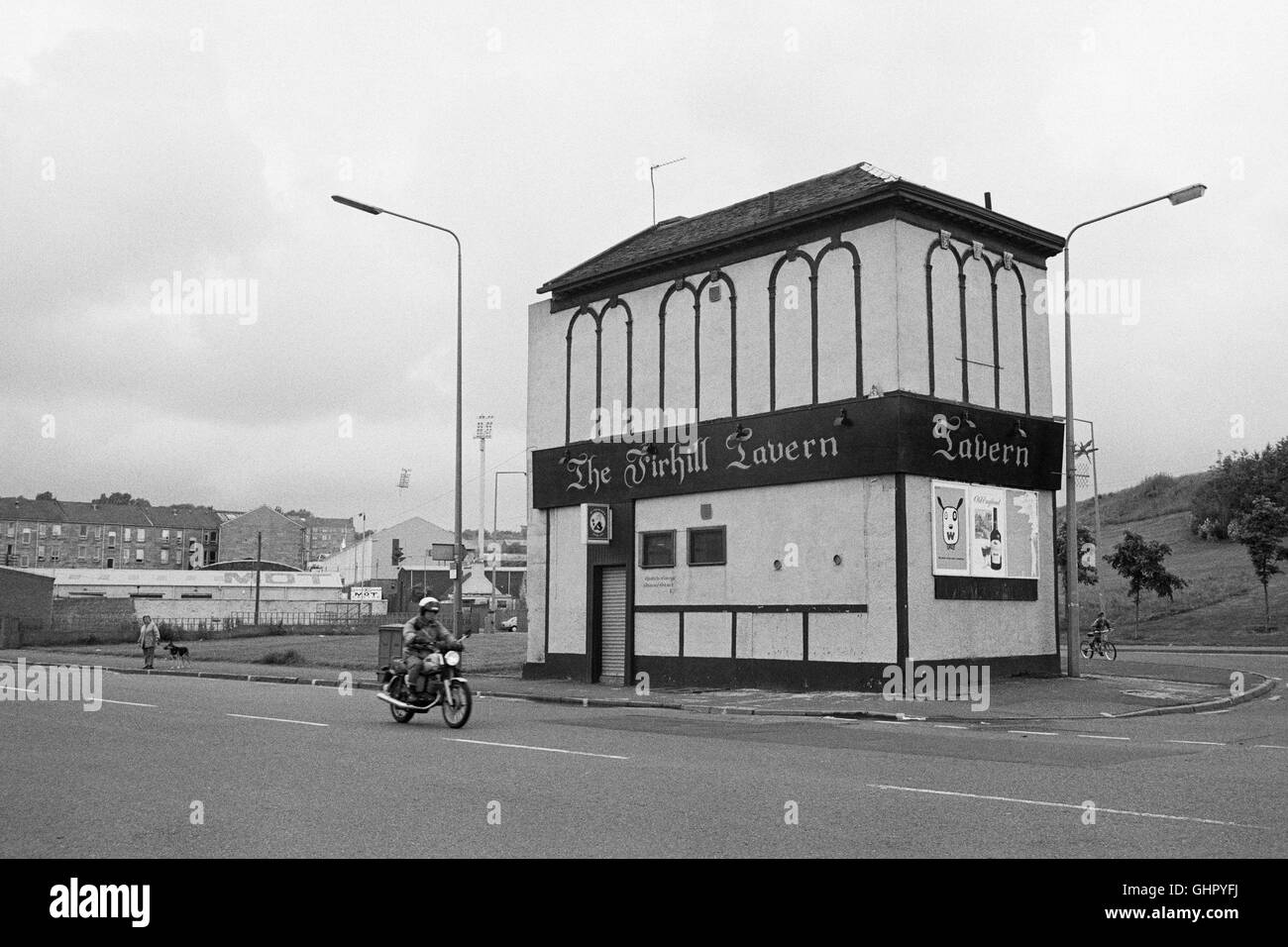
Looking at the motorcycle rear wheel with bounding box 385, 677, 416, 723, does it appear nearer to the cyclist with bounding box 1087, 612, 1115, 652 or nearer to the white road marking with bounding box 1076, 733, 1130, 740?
the white road marking with bounding box 1076, 733, 1130, 740

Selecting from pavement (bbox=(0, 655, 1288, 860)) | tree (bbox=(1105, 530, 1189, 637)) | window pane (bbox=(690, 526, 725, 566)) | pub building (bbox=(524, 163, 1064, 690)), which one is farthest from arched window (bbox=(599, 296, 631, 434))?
tree (bbox=(1105, 530, 1189, 637))

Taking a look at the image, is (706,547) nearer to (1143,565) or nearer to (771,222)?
(771,222)

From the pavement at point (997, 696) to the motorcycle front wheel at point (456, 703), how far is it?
525cm

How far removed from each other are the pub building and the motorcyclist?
8.54 metres

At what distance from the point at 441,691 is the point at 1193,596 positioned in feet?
159

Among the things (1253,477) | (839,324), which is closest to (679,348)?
(839,324)

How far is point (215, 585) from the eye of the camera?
104m

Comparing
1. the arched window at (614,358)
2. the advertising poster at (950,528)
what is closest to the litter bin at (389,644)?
the arched window at (614,358)

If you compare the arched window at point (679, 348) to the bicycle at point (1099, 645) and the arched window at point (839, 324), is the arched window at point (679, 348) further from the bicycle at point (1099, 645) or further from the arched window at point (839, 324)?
the bicycle at point (1099, 645)

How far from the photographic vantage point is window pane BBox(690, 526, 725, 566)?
80.8 ft

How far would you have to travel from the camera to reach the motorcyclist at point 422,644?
16469mm

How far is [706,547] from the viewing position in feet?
81.9
